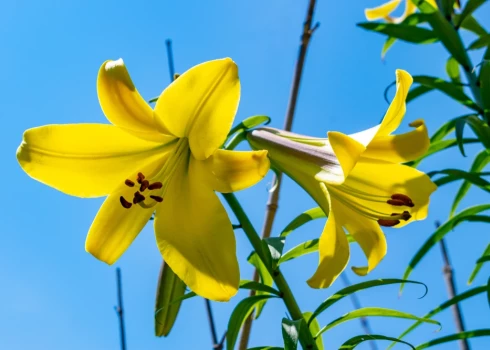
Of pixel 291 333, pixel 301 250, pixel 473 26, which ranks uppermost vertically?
pixel 473 26

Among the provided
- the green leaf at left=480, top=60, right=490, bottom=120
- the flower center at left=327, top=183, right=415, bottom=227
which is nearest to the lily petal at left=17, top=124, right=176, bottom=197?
the flower center at left=327, top=183, right=415, bottom=227

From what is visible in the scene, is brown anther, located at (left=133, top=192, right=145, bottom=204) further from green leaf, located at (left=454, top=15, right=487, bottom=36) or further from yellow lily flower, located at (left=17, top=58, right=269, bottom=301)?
green leaf, located at (left=454, top=15, right=487, bottom=36)

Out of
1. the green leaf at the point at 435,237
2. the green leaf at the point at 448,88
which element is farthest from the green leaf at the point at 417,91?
the green leaf at the point at 435,237

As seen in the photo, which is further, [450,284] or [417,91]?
[450,284]

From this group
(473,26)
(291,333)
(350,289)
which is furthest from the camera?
A: (473,26)

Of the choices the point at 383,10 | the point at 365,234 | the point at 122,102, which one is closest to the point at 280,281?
the point at 365,234

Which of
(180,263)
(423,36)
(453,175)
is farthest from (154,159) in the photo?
(423,36)

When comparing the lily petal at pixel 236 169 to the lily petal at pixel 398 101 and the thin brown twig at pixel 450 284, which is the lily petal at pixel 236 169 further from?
the thin brown twig at pixel 450 284

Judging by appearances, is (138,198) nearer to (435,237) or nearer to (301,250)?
(301,250)
